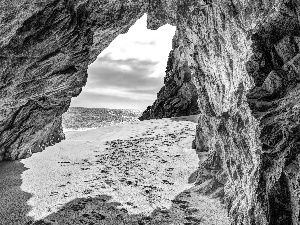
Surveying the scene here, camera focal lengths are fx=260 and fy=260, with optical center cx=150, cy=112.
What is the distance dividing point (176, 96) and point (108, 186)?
24.5 m

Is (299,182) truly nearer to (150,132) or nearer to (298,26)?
(298,26)

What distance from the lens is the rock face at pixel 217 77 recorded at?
20.8 feet

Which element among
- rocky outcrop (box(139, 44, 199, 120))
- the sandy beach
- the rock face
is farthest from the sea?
the rock face

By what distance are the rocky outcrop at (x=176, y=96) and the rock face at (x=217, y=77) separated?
15444mm

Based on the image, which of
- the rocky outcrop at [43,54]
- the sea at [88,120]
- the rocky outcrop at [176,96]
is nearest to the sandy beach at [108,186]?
the rocky outcrop at [43,54]

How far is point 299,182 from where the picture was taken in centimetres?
569

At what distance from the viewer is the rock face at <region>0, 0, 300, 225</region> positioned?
6.35m

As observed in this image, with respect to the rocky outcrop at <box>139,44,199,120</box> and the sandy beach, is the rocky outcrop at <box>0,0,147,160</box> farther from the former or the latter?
A: the rocky outcrop at <box>139,44,199,120</box>

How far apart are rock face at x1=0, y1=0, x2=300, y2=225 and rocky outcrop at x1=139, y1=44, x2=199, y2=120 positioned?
15.4 m

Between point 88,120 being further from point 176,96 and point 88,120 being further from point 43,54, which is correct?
point 43,54

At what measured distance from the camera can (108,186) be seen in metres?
13.3

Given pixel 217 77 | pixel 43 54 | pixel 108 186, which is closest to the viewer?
pixel 217 77

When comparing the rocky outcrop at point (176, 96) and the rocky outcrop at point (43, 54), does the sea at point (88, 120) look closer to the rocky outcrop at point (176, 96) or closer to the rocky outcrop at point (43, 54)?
the rocky outcrop at point (176, 96)

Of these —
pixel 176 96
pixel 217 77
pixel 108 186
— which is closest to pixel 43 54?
pixel 108 186
